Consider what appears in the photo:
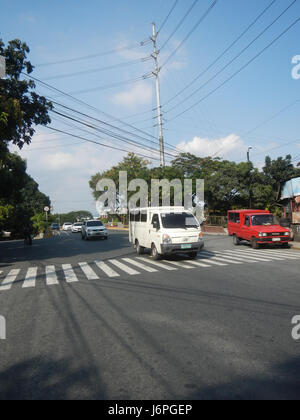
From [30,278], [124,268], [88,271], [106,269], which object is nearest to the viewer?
[30,278]

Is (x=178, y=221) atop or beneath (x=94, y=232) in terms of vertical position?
atop

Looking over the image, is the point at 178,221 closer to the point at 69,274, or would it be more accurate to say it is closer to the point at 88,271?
the point at 88,271

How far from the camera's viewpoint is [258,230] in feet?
55.3

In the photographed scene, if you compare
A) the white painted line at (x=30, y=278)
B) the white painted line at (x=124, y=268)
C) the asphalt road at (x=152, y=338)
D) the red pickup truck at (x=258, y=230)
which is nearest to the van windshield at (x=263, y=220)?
the red pickup truck at (x=258, y=230)

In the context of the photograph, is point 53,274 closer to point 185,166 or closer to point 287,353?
point 287,353

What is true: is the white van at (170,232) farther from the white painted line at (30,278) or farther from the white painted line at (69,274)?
the white painted line at (30,278)

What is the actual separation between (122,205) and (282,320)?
52.0 meters

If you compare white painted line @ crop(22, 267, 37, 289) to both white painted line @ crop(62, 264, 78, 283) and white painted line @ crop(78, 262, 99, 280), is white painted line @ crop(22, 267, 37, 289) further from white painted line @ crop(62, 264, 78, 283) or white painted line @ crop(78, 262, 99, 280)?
white painted line @ crop(78, 262, 99, 280)

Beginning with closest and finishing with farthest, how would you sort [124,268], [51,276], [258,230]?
[51,276] < [124,268] < [258,230]

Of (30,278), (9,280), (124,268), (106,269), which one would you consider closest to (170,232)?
(124,268)

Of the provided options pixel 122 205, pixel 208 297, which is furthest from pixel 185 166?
pixel 208 297

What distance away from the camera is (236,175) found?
35.8m

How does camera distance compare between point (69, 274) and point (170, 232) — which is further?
point (170, 232)

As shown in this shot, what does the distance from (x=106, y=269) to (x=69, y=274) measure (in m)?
1.35
